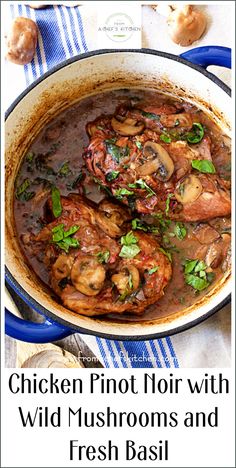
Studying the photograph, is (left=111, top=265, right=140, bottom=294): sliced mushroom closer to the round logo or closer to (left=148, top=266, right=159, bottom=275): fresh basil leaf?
(left=148, top=266, right=159, bottom=275): fresh basil leaf

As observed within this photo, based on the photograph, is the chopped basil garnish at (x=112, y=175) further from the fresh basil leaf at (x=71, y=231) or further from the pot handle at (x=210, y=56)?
the pot handle at (x=210, y=56)

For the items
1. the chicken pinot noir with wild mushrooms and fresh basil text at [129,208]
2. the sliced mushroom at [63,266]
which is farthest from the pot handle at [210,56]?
the sliced mushroom at [63,266]

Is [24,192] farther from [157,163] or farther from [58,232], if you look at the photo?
[157,163]

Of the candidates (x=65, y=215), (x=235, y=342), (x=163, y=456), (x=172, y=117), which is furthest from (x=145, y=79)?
(x=163, y=456)

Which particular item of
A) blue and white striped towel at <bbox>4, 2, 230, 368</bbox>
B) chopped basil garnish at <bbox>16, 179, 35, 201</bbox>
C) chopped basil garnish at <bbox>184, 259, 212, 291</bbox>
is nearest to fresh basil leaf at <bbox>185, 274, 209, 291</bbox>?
chopped basil garnish at <bbox>184, 259, 212, 291</bbox>

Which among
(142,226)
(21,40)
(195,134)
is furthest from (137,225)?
(21,40)

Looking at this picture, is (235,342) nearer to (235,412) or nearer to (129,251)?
(235,412)
